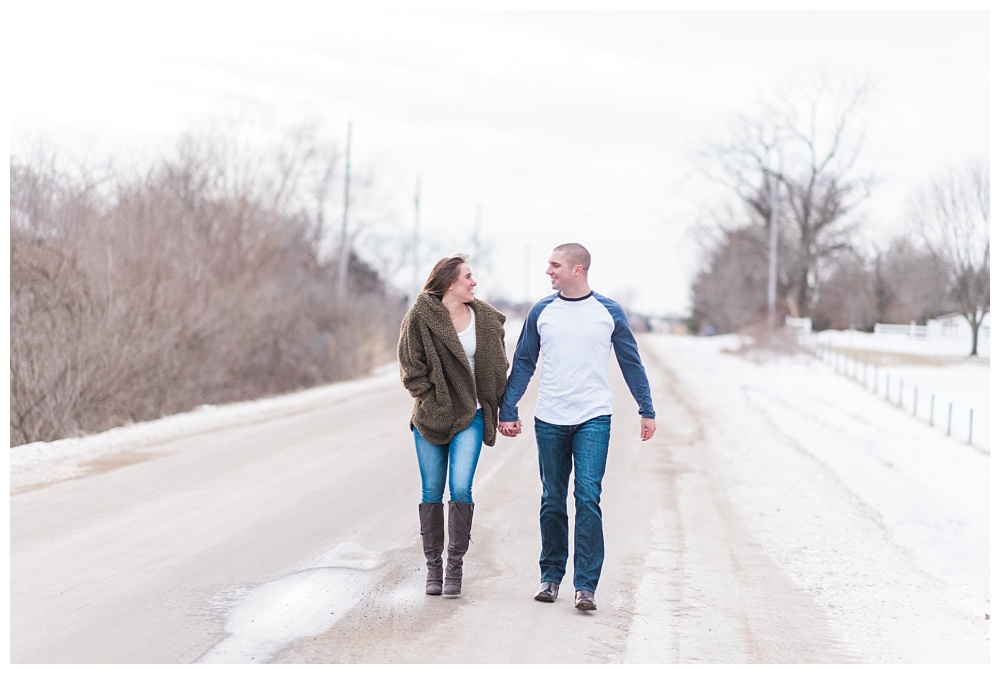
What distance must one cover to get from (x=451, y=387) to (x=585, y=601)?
1.38 metres

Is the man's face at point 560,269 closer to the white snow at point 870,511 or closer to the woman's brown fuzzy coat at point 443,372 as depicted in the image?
the woman's brown fuzzy coat at point 443,372

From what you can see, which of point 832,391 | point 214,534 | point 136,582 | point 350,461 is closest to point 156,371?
point 350,461

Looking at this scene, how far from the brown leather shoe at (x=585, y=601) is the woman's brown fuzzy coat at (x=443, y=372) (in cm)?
97

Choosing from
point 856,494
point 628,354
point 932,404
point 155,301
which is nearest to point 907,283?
point 932,404

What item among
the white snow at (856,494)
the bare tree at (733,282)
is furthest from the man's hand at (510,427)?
the bare tree at (733,282)

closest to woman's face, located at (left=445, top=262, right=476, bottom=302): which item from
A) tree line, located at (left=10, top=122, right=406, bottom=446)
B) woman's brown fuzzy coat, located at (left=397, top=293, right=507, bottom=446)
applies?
woman's brown fuzzy coat, located at (left=397, top=293, right=507, bottom=446)

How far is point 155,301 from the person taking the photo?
757 inches

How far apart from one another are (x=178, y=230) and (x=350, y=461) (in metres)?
9.53

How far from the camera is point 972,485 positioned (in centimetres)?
1659

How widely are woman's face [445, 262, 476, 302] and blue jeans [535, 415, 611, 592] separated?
0.82 meters

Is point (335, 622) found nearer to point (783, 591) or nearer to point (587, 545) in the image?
point (587, 545)

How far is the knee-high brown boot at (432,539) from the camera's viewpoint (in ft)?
22.8

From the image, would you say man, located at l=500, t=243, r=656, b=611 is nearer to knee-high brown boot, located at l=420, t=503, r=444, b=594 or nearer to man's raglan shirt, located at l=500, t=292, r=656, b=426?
man's raglan shirt, located at l=500, t=292, r=656, b=426

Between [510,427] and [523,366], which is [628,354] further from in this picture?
[510,427]
